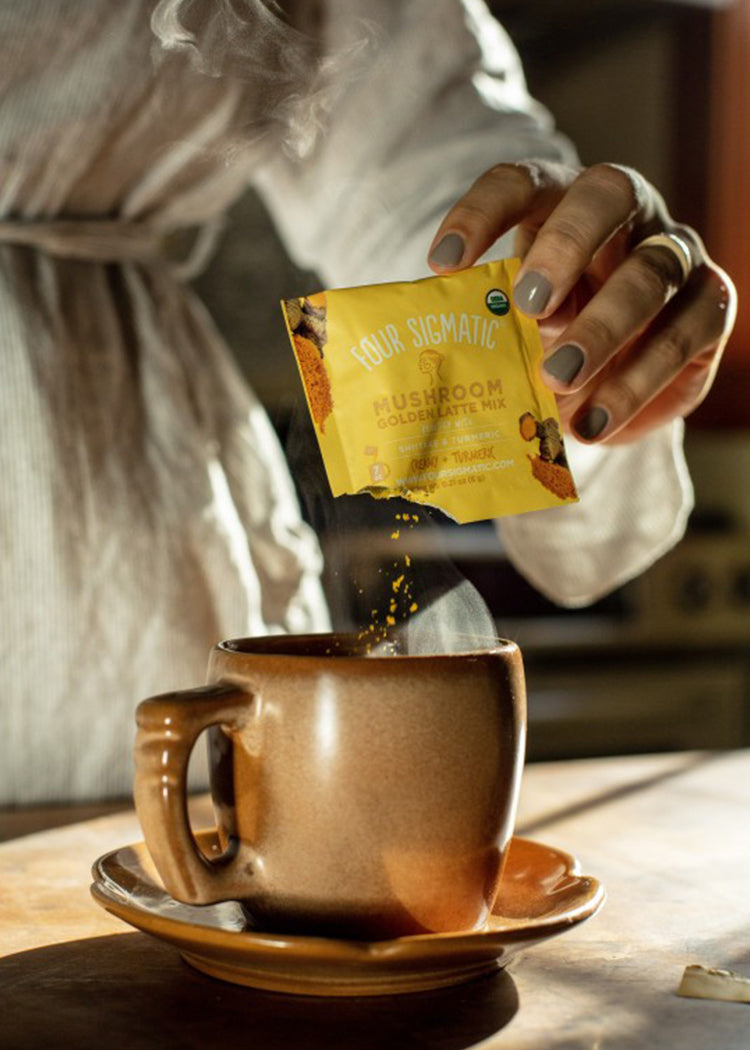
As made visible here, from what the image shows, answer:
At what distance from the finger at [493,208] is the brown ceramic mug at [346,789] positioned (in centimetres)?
23

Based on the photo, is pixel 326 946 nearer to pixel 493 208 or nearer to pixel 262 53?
pixel 493 208

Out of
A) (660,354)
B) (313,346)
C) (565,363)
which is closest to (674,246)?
(660,354)

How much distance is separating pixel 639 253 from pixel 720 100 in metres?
3.17

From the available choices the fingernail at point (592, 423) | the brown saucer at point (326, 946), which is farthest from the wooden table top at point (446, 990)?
the fingernail at point (592, 423)

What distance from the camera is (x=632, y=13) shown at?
145 inches

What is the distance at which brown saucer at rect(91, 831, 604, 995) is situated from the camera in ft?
1.56

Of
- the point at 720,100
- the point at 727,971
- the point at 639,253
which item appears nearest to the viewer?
the point at 727,971

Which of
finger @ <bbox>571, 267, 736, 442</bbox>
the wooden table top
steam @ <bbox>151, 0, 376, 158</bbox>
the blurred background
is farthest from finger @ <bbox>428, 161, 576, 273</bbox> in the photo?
the blurred background

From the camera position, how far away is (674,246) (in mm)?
783

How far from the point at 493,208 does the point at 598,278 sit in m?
0.17

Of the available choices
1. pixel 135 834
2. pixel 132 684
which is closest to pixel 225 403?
pixel 132 684

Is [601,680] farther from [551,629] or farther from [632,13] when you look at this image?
[632,13]

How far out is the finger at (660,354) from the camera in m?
0.75

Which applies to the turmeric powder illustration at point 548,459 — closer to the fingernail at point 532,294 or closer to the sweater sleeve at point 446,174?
the fingernail at point 532,294
